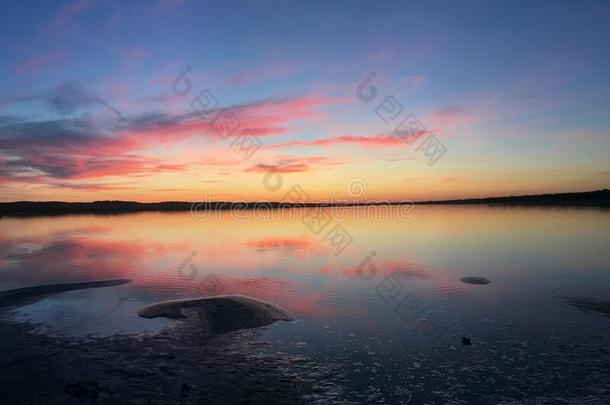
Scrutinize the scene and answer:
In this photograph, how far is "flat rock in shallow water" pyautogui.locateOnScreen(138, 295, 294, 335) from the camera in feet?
42.2

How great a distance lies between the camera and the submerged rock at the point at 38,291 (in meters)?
16.0

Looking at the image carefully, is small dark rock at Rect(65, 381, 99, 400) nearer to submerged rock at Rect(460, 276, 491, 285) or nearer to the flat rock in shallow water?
the flat rock in shallow water

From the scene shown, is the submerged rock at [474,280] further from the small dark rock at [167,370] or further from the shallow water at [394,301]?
the small dark rock at [167,370]

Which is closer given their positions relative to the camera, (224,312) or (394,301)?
(224,312)

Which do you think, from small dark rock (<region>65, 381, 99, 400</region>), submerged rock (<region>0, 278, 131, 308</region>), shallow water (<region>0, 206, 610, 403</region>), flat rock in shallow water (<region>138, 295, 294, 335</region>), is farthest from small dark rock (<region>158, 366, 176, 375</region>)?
submerged rock (<region>0, 278, 131, 308</region>)

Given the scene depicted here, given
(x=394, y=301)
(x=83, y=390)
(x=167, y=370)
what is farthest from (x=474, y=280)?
(x=83, y=390)

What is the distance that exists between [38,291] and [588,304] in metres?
22.3

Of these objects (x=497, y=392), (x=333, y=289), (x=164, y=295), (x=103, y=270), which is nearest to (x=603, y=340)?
(x=497, y=392)

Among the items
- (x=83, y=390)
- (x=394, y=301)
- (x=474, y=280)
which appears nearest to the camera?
(x=83, y=390)

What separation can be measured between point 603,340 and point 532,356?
263 centimetres

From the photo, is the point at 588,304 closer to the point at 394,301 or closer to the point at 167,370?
the point at 394,301

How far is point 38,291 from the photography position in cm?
1777

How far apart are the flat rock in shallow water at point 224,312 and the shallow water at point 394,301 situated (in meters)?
0.68

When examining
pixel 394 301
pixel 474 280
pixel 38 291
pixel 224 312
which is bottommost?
pixel 394 301
